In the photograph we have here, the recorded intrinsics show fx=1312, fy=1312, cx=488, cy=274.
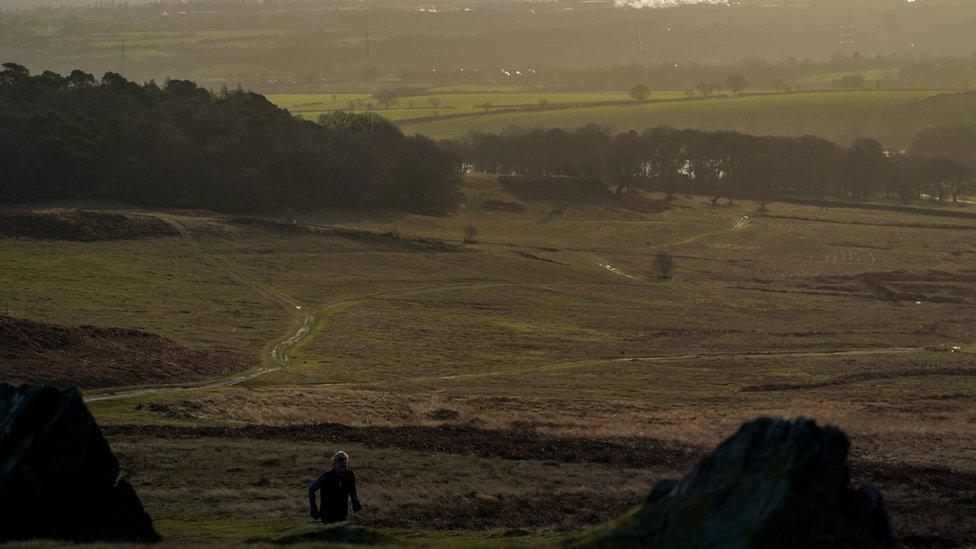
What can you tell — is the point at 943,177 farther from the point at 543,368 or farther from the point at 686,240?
the point at 543,368

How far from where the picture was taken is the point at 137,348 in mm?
52562

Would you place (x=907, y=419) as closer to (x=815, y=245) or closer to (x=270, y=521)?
(x=270, y=521)

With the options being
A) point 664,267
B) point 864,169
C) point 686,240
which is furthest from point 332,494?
point 864,169

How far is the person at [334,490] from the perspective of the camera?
22.5 metres

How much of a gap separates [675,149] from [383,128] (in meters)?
47.9

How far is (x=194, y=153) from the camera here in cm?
10700

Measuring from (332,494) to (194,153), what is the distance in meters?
88.1

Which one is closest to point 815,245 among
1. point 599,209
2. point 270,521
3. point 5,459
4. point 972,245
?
point 972,245

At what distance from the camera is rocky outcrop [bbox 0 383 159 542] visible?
19156 mm

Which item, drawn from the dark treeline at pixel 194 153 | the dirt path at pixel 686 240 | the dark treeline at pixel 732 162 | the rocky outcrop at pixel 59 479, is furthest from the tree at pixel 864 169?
the rocky outcrop at pixel 59 479

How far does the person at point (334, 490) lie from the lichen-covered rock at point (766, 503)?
657 centimetres

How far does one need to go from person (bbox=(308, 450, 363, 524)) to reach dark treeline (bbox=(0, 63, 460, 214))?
8286 centimetres

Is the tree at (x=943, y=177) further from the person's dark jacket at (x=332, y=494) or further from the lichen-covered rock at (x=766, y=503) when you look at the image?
the lichen-covered rock at (x=766, y=503)

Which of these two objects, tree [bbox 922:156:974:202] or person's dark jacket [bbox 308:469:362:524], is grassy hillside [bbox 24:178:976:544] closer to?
person's dark jacket [bbox 308:469:362:524]
